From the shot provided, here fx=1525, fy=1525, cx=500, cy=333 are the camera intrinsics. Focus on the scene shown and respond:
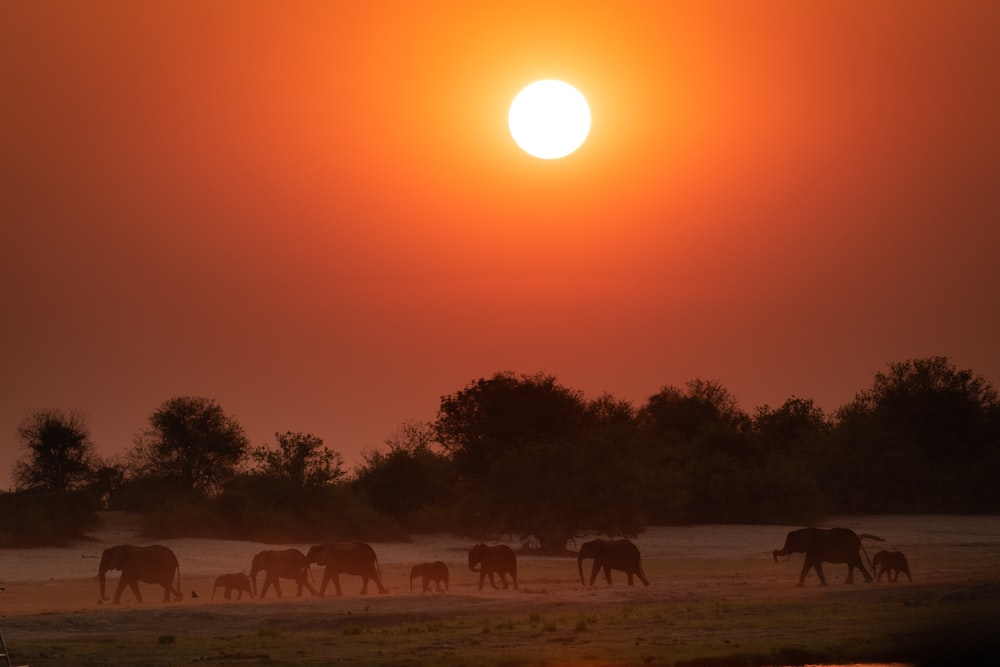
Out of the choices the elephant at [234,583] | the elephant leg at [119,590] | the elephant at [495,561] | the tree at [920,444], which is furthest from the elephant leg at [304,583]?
the tree at [920,444]

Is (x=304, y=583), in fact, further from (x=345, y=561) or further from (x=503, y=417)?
(x=503, y=417)

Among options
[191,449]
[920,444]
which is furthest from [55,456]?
[920,444]

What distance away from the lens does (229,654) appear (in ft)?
83.4

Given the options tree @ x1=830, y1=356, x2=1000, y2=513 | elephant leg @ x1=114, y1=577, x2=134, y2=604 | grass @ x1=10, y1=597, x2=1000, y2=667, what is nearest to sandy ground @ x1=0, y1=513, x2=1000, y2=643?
elephant leg @ x1=114, y1=577, x2=134, y2=604

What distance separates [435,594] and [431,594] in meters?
0.10

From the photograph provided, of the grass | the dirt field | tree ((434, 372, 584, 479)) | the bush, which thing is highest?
tree ((434, 372, 584, 479))

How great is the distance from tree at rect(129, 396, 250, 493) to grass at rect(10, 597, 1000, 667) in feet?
129

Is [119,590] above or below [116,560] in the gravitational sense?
below

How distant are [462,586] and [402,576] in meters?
4.61

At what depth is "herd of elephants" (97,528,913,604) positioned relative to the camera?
37.6m

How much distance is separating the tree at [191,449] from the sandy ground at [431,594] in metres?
6.70

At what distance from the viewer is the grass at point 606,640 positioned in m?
24.8

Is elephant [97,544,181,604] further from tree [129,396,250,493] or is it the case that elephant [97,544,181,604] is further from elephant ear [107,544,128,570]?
tree [129,396,250,493]

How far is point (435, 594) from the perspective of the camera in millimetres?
36594
